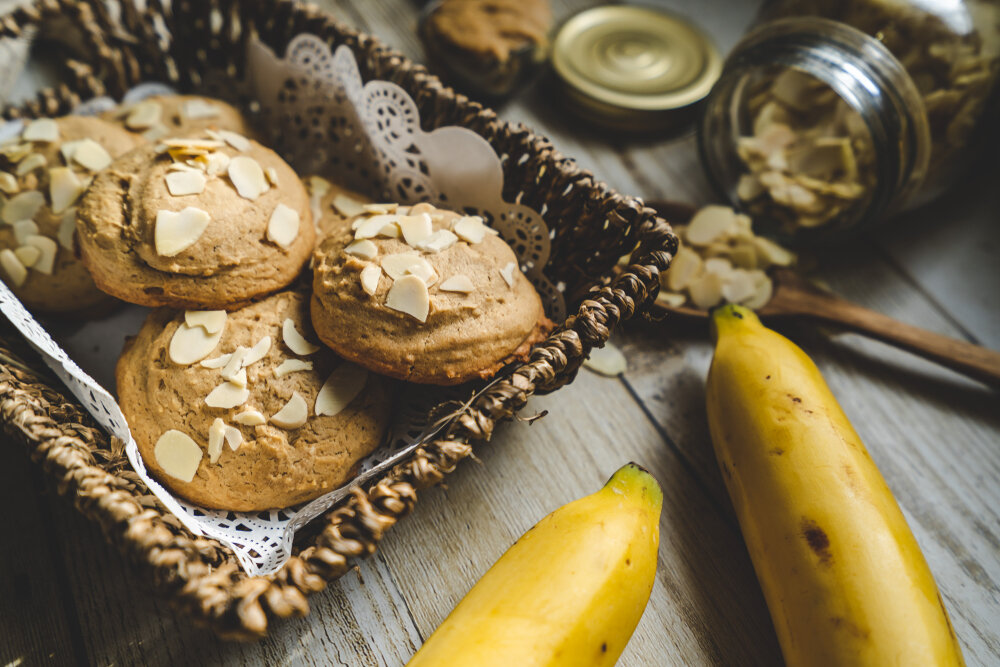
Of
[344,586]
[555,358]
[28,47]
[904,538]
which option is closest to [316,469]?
[344,586]

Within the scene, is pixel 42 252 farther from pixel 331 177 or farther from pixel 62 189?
pixel 331 177

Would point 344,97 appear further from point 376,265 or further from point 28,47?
point 28,47

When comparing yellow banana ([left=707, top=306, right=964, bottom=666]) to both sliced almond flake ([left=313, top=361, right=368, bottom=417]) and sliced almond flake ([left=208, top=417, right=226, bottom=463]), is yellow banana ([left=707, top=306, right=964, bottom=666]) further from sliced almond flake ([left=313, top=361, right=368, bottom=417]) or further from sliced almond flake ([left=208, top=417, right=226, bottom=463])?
sliced almond flake ([left=208, top=417, right=226, bottom=463])

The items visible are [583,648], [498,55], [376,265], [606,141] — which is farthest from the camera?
[606,141]

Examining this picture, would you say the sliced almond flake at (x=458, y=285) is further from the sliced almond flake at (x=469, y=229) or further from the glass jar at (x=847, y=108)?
the glass jar at (x=847, y=108)

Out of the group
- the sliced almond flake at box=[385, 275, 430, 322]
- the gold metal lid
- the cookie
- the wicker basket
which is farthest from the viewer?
the gold metal lid

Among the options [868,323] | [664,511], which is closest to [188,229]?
[664,511]

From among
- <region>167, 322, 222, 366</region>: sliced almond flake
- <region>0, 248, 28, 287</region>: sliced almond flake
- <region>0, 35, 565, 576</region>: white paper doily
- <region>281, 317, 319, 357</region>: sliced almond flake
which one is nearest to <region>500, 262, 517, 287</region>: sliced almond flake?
<region>0, 35, 565, 576</region>: white paper doily
